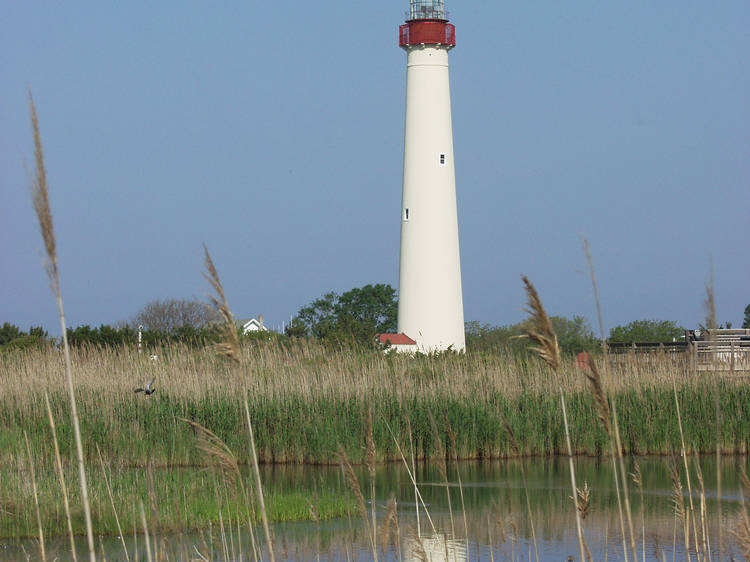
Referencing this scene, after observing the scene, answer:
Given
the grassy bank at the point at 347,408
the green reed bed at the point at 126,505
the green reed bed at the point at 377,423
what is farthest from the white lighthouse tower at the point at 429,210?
the green reed bed at the point at 126,505

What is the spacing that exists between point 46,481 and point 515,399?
738 centimetres

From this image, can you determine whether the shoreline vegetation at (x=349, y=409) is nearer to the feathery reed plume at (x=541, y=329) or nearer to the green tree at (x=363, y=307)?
the feathery reed plume at (x=541, y=329)

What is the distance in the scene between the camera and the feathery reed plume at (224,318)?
2.85 m

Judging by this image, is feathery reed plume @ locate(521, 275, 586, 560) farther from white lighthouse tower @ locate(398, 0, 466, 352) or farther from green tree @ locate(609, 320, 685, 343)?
green tree @ locate(609, 320, 685, 343)

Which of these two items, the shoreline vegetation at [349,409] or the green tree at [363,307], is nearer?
the shoreline vegetation at [349,409]

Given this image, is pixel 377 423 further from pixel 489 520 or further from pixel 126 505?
pixel 489 520

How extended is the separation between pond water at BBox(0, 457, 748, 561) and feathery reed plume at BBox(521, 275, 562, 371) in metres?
2.85

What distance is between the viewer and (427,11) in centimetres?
2656

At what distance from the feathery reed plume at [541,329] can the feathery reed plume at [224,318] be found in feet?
2.80

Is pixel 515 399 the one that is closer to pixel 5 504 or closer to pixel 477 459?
pixel 477 459

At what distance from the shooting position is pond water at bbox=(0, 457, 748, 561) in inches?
301

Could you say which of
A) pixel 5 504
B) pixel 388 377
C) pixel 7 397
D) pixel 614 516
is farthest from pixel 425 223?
pixel 5 504

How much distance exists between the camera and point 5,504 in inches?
334

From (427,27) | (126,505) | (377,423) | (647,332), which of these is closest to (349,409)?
(377,423)
